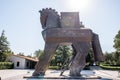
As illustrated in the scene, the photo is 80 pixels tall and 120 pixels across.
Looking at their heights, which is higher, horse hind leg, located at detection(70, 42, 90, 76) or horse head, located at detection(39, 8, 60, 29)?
horse head, located at detection(39, 8, 60, 29)

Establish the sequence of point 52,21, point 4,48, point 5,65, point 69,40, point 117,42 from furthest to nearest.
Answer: point 4,48
point 117,42
point 5,65
point 52,21
point 69,40

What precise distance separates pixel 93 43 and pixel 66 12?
11.4ft

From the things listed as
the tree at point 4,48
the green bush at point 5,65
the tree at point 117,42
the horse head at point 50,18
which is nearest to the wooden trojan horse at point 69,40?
the horse head at point 50,18

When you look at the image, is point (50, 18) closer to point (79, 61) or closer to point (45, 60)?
point (45, 60)

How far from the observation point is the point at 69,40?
42.1ft

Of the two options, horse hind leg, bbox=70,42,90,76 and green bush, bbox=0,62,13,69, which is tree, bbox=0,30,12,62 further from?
horse hind leg, bbox=70,42,90,76

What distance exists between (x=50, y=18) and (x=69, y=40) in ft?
8.24

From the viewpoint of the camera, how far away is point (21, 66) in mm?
37406

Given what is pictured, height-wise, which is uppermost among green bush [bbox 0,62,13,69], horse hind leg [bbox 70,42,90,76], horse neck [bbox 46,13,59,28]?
horse neck [bbox 46,13,59,28]

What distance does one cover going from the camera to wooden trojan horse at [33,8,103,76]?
1258 centimetres

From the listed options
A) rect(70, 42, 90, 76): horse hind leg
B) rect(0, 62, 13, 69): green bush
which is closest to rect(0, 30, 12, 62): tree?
rect(0, 62, 13, 69): green bush

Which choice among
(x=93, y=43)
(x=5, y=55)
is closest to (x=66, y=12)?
(x=93, y=43)

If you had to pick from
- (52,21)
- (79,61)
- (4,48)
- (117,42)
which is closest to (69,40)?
(79,61)

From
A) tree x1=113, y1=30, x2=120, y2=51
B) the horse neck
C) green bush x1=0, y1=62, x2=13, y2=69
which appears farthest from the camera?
tree x1=113, y1=30, x2=120, y2=51
